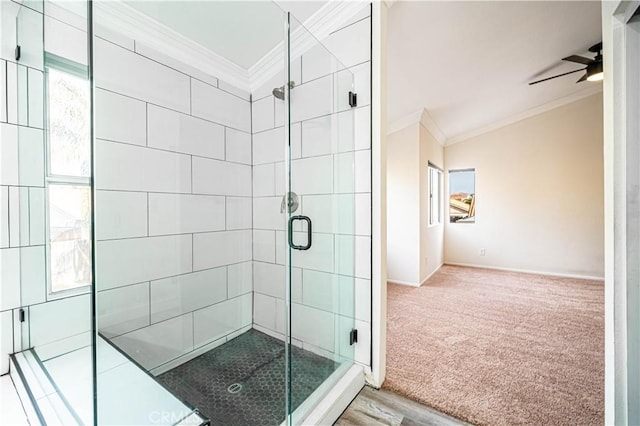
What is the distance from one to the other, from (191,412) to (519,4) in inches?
129

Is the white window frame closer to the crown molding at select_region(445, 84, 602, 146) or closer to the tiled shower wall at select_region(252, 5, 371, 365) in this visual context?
the crown molding at select_region(445, 84, 602, 146)

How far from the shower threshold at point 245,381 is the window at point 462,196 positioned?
15.3 feet

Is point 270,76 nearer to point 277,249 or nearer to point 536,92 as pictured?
point 277,249

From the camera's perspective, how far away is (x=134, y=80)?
1.61m

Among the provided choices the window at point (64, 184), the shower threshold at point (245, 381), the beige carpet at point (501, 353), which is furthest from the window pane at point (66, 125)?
the beige carpet at point (501, 353)

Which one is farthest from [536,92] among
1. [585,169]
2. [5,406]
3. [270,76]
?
[5,406]

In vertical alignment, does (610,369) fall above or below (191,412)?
above

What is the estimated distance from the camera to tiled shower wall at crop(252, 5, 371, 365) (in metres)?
1.67

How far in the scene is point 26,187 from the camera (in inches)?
55.1

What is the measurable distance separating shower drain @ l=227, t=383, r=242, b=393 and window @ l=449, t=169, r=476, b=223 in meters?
5.04

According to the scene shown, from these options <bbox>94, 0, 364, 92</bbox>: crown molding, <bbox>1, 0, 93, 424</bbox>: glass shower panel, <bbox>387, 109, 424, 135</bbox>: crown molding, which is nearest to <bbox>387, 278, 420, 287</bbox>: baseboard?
<bbox>387, 109, 424, 135</bbox>: crown molding

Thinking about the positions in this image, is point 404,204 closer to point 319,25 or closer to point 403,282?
point 403,282

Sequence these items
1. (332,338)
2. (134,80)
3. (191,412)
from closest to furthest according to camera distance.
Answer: (191,412), (134,80), (332,338)

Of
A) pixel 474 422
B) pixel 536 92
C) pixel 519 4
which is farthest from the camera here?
pixel 536 92
